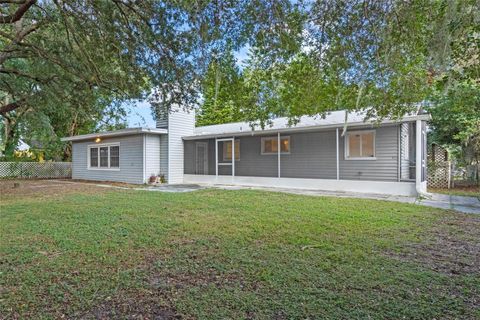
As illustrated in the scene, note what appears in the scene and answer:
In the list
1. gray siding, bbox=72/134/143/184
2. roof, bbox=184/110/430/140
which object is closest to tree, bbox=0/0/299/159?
roof, bbox=184/110/430/140

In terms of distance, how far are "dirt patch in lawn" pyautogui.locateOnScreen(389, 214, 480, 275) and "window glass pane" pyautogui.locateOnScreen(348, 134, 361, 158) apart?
5.60 meters

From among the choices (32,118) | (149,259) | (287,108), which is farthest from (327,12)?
(32,118)

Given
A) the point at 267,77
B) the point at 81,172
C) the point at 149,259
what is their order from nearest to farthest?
the point at 149,259 → the point at 267,77 → the point at 81,172

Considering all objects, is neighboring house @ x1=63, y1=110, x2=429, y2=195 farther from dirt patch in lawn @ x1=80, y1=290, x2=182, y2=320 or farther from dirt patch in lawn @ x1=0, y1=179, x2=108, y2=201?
dirt patch in lawn @ x1=80, y1=290, x2=182, y2=320

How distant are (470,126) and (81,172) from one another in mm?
18191

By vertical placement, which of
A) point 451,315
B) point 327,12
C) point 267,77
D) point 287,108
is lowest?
point 451,315

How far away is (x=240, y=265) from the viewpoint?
3443mm

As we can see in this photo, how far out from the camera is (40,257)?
12.3 feet

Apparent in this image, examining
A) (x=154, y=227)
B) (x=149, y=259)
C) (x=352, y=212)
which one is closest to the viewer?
(x=149, y=259)

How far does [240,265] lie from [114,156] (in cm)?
1358

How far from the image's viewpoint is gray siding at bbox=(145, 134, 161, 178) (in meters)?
13.8

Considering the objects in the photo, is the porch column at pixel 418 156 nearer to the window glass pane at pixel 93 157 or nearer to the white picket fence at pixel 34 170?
the window glass pane at pixel 93 157

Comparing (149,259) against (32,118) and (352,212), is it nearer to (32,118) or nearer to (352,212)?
(352,212)

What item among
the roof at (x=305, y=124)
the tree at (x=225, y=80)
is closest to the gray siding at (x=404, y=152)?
the roof at (x=305, y=124)
